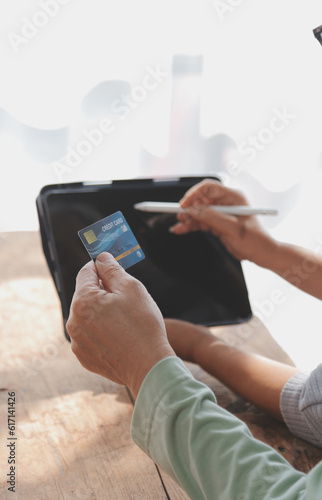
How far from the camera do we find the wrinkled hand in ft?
2.91

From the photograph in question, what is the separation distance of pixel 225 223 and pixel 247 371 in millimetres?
272

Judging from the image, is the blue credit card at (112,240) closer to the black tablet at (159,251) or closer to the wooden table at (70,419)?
the black tablet at (159,251)

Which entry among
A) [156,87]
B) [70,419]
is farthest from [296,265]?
[156,87]

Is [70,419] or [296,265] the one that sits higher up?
[296,265]

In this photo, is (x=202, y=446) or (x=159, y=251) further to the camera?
(x=159, y=251)

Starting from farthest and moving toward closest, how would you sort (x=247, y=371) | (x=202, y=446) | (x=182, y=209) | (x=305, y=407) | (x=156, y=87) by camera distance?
(x=156, y=87), (x=182, y=209), (x=247, y=371), (x=305, y=407), (x=202, y=446)

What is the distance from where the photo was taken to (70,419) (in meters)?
0.69

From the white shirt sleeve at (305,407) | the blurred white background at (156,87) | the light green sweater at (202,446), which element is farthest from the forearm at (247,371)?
the blurred white background at (156,87)

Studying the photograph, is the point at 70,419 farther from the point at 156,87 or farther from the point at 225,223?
the point at 156,87

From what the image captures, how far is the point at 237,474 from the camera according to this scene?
15.8 inches

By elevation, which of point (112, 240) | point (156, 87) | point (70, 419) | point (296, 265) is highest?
point (156, 87)

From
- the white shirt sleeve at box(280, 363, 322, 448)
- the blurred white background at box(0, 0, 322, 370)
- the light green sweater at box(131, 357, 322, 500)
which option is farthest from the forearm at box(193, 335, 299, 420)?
the blurred white background at box(0, 0, 322, 370)

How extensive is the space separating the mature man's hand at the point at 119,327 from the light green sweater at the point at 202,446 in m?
0.02

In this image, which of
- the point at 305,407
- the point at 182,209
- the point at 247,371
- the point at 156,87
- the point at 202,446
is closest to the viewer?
the point at 202,446
